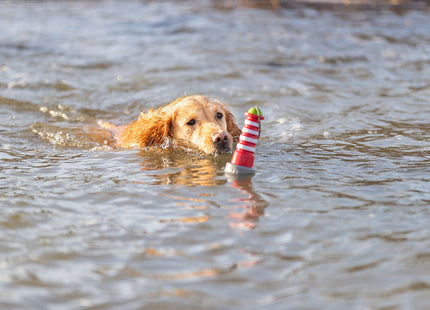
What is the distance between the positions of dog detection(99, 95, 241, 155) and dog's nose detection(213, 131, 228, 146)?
0.16 metres

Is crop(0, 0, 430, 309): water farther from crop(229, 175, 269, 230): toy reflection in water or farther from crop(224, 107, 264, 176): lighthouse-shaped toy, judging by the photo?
crop(224, 107, 264, 176): lighthouse-shaped toy

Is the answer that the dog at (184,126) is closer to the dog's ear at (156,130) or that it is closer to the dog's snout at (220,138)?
the dog's ear at (156,130)

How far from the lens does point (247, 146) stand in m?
5.51

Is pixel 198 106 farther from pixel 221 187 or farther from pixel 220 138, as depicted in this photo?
pixel 221 187

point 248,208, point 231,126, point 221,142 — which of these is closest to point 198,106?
point 231,126

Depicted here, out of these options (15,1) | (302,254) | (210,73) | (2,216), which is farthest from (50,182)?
(15,1)

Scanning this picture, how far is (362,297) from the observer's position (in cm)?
337

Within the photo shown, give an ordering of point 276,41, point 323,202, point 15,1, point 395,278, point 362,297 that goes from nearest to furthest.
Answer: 1. point 362,297
2. point 395,278
3. point 323,202
4. point 276,41
5. point 15,1

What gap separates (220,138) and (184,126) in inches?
31.8

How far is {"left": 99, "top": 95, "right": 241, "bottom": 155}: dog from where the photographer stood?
6684 millimetres

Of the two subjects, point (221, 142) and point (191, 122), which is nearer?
point (221, 142)

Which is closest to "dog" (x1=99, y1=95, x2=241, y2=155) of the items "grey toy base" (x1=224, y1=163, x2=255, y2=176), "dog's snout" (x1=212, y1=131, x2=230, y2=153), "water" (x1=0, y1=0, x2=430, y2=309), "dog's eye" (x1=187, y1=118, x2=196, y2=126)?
"dog's eye" (x1=187, y1=118, x2=196, y2=126)

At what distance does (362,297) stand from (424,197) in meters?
1.93

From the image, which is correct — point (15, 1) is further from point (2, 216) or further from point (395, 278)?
point (395, 278)
